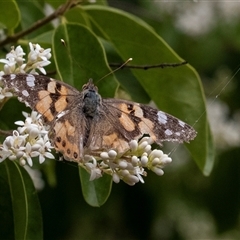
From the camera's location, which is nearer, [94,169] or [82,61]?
[94,169]

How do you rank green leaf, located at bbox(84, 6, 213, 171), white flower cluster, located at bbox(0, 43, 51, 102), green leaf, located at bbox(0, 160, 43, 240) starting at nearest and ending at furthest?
white flower cluster, located at bbox(0, 43, 51, 102)
green leaf, located at bbox(0, 160, 43, 240)
green leaf, located at bbox(84, 6, 213, 171)

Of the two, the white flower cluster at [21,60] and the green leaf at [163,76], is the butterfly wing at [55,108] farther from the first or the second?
the green leaf at [163,76]

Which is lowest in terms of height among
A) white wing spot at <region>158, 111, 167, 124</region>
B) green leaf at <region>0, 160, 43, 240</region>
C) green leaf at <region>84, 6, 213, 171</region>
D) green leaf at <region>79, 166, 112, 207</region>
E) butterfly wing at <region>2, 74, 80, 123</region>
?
green leaf at <region>0, 160, 43, 240</region>

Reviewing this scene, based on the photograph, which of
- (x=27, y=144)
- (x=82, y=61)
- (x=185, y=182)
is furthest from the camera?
(x=185, y=182)

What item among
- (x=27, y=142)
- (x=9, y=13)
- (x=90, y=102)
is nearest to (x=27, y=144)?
(x=27, y=142)

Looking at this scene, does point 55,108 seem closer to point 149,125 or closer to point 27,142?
point 27,142

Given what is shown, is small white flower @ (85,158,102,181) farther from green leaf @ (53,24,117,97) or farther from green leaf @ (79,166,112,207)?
green leaf @ (53,24,117,97)

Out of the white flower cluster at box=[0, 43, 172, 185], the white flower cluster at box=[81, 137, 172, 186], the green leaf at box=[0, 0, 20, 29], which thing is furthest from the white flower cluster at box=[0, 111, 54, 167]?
the green leaf at box=[0, 0, 20, 29]

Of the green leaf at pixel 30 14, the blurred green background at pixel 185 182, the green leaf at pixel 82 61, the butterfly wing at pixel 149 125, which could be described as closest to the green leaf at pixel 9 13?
the green leaf at pixel 82 61
